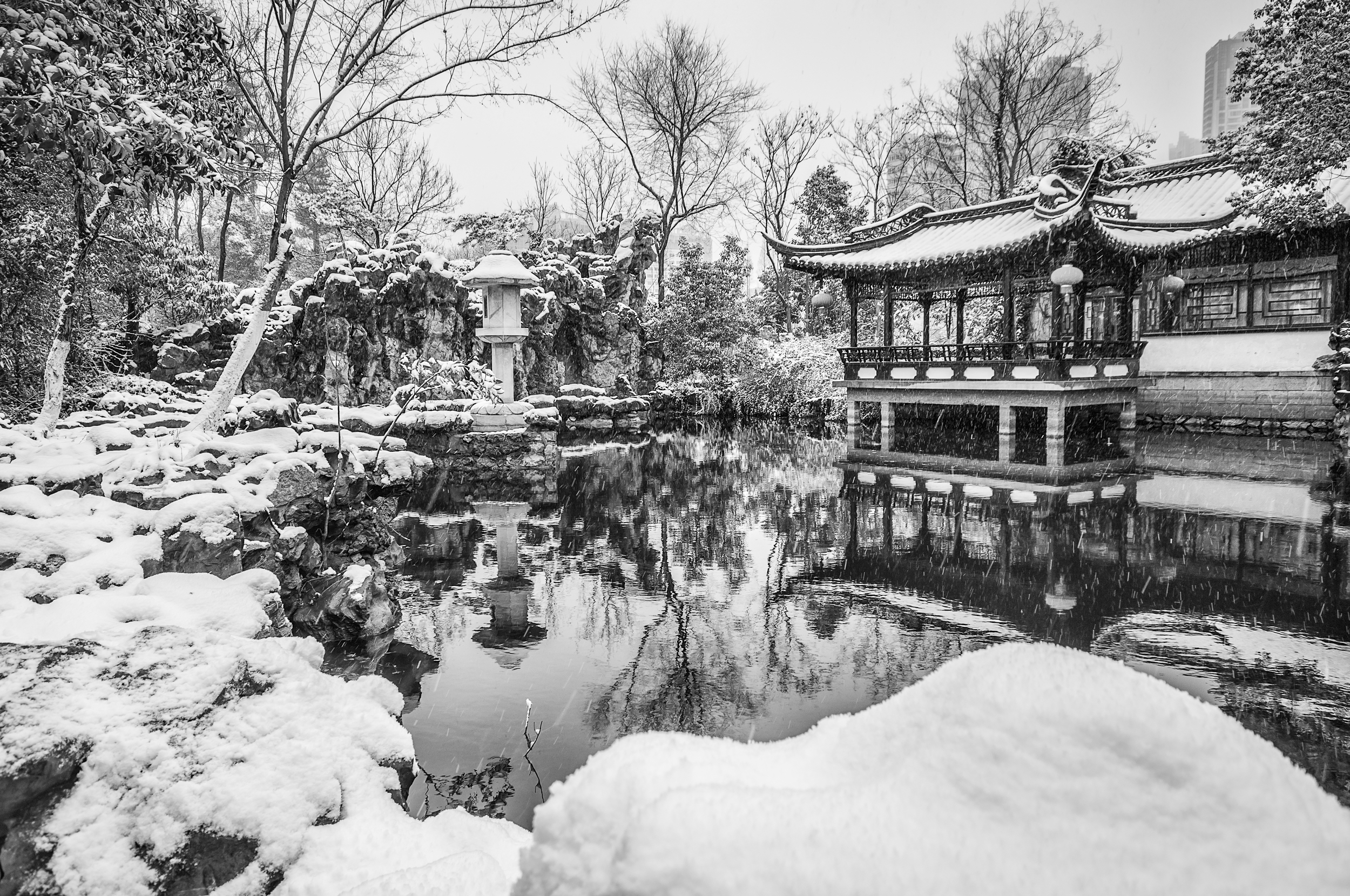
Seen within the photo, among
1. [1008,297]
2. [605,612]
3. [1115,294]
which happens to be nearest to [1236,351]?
[1115,294]

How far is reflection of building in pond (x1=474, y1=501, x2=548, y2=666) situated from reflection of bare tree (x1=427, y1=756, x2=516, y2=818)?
138 centimetres

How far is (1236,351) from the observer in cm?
1656

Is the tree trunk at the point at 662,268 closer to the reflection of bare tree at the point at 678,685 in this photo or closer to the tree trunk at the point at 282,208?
the tree trunk at the point at 282,208

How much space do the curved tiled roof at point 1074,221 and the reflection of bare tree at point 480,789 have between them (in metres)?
12.5

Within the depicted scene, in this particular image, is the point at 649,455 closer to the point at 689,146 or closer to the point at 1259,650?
the point at 1259,650

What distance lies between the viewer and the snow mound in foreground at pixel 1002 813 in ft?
3.03

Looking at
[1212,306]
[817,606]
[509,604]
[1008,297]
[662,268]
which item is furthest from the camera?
[662,268]

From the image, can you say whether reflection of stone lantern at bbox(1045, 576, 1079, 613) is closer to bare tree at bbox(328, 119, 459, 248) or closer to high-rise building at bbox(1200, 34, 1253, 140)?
bare tree at bbox(328, 119, 459, 248)

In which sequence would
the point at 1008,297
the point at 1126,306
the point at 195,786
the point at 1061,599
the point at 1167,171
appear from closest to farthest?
the point at 195,786, the point at 1061,599, the point at 1008,297, the point at 1126,306, the point at 1167,171

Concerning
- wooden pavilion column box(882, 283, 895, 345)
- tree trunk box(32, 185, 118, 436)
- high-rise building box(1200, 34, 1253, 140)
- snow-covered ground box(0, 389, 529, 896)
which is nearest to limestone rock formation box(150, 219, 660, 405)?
wooden pavilion column box(882, 283, 895, 345)

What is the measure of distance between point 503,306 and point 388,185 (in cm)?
1836

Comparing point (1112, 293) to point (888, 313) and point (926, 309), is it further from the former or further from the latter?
point (888, 313)

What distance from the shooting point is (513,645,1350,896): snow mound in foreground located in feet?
3.03

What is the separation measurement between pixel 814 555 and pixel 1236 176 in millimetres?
16556
